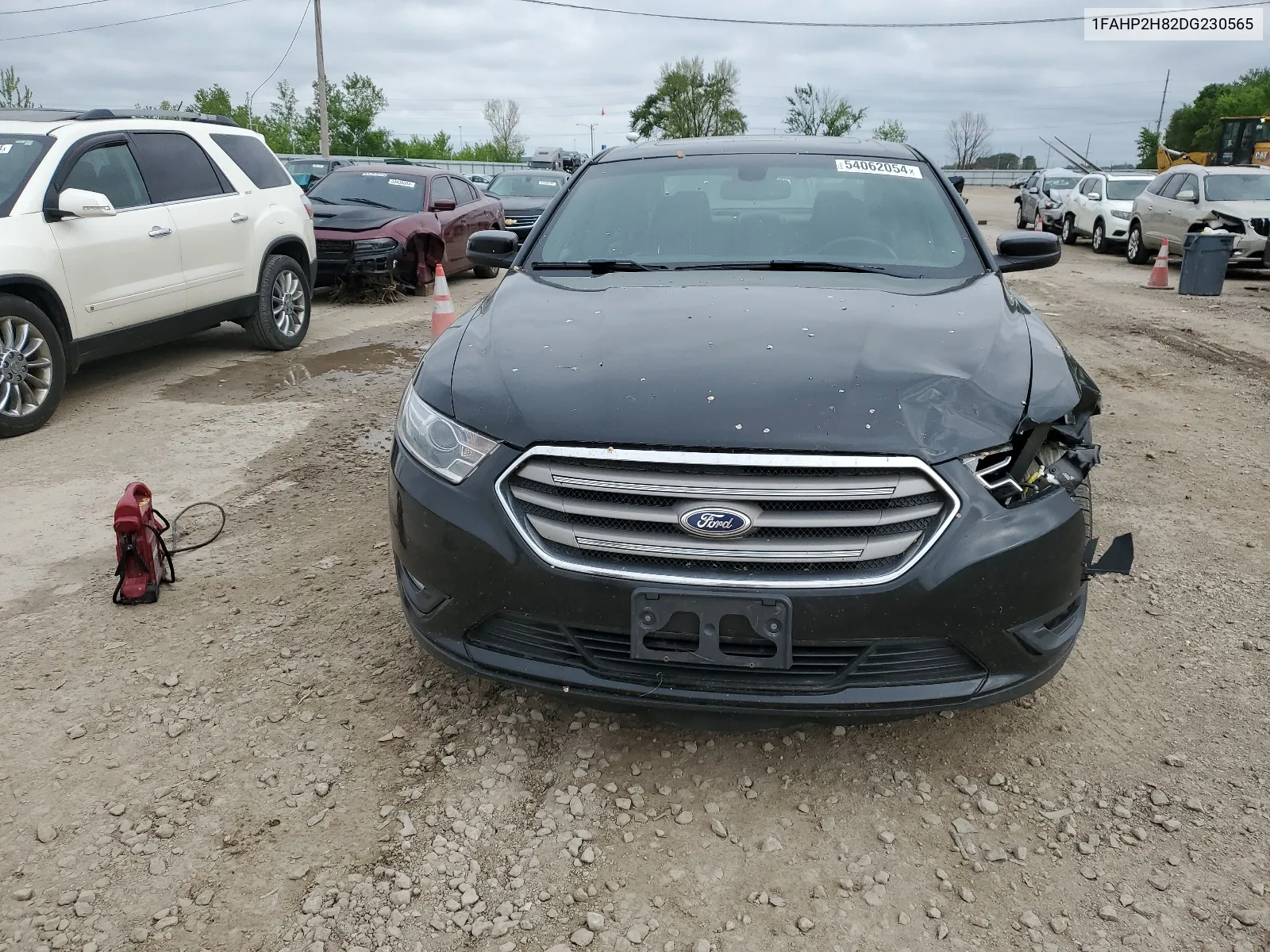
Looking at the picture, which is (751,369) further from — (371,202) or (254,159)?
(371,202)

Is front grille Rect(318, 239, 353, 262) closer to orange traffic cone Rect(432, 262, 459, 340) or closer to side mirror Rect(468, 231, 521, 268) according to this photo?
orange traffic cone Rect(432, 262, 459, 340)

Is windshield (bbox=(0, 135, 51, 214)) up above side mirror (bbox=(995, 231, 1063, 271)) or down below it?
above

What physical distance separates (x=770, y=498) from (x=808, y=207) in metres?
1.95

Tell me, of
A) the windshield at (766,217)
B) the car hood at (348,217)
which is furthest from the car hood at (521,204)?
the windshield at (766,217)

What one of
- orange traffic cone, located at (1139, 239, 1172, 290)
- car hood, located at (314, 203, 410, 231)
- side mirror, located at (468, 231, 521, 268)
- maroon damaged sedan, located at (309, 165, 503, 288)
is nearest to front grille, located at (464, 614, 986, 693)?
side mirror, located at (468, 231, 521, 268)

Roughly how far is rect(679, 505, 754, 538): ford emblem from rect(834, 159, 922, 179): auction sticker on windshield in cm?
225

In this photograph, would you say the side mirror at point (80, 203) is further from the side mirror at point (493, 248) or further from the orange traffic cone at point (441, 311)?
the side mirror at point (493, 248)

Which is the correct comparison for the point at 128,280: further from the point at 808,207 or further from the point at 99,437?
the point at 808,207

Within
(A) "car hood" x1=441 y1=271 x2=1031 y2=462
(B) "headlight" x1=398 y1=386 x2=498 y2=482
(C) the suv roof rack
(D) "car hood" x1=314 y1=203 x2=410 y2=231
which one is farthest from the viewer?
(D) "car hood" x1=314 y1=203 x2=410 y2=231

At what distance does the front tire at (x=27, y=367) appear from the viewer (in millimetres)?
5773

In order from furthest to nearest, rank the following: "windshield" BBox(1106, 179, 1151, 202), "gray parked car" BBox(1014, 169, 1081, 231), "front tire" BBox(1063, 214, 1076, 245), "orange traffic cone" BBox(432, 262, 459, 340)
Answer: "gray parked car" BBox(1014, 169, 1081, 231) < "front tire" BBox(1063, 214, 1076, 245) < "windshield" BBox(1106, 179, 1151, 202) < "orange traffic cone" BBox(432, 262, 459, 340)

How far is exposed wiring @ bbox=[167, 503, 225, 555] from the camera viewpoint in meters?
4.18

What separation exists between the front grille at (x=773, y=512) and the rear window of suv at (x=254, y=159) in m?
6.97

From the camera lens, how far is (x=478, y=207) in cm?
1387
